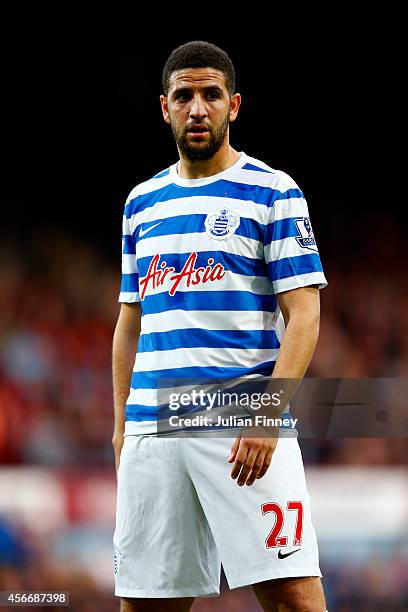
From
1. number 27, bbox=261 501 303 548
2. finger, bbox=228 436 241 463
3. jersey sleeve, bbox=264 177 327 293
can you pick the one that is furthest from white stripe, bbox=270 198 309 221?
number 27, bbox=261 501 303 548

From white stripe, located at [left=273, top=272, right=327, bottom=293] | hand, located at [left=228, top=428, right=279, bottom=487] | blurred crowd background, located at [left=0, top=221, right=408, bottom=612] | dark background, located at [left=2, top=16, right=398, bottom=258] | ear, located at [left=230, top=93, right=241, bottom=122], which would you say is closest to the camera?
hand, located at [left=228, top=428, right=279, bottom=487]

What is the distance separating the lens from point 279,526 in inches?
122

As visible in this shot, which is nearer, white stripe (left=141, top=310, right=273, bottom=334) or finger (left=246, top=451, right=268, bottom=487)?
finger (left=246, top=451, right=268, bottom=487)

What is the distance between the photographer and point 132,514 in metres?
3.28

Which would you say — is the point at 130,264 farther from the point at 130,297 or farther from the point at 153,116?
the point at 153,116

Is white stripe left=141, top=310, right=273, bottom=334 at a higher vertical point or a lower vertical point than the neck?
lower

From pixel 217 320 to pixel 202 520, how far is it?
1.92 ft

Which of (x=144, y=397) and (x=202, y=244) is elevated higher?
(x=202, y=244)

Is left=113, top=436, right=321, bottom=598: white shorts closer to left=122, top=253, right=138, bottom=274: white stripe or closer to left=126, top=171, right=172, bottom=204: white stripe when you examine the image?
left=122, top=253, right=138, bottom=274: white stripe

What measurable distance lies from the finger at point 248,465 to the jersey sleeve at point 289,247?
0.48 m

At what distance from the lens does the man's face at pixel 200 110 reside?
130 inches

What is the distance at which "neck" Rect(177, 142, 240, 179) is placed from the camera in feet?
11.0

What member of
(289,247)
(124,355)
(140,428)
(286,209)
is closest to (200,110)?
(286,209)

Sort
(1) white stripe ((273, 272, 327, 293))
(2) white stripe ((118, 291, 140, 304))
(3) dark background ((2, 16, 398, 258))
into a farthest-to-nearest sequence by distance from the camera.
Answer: (3) dark background ((2, 16, 398, 258)) → (2) white stripe ((118, 291, 140, 304)) → (1) white stripe ((273, 272, 327, 293))
